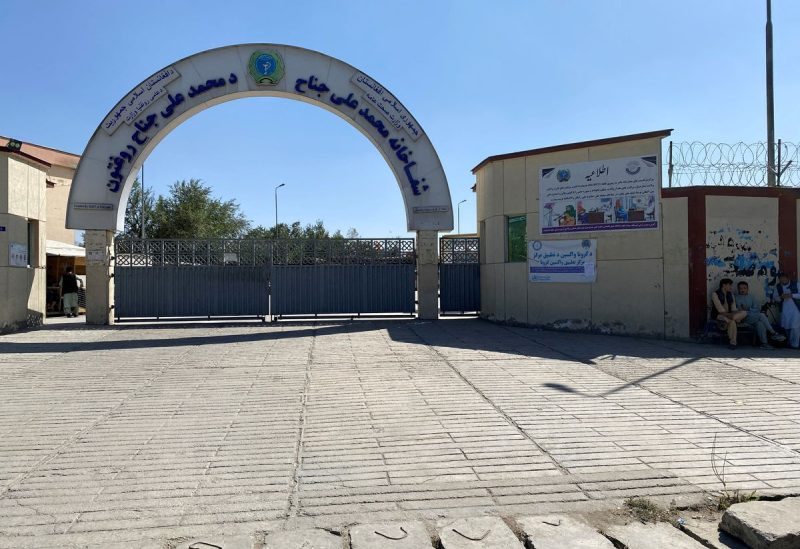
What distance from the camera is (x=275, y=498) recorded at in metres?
3.97

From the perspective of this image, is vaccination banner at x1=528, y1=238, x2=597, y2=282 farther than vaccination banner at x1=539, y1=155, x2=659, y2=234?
Yes

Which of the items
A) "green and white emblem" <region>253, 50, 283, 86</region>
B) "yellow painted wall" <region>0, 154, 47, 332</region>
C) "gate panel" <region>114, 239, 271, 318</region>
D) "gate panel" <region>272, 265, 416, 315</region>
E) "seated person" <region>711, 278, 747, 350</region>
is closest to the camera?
"seated person" <region>711, 278, 747, 350</region>

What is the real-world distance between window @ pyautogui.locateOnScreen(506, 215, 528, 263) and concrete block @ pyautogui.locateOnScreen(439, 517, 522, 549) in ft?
35.3

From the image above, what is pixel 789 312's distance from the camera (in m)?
11.1

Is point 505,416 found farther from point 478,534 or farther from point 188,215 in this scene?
point 188,215

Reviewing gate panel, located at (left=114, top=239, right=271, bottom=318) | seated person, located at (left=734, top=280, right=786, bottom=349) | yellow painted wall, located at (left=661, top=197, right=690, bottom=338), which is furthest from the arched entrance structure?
seated person, located at (left=734, top=280, right=786, bottom=349)

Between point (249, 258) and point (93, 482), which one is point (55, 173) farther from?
point (93, 482)

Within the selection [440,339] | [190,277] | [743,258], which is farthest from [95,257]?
[743,258]

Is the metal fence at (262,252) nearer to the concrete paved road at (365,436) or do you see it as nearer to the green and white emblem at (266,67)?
the green and white emblem at (266,67)

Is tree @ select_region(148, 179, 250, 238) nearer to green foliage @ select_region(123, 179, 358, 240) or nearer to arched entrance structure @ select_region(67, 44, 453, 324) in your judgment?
green foliage @ select_region(123, 179, 358, 240)

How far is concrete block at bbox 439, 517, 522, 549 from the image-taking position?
10.9ft

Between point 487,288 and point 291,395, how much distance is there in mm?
9255

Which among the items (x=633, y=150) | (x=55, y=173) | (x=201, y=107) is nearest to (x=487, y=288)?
(x=633, y=150)

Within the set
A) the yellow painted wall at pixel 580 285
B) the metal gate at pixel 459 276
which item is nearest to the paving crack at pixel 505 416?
the yellow painted wall at pixel 580 285
